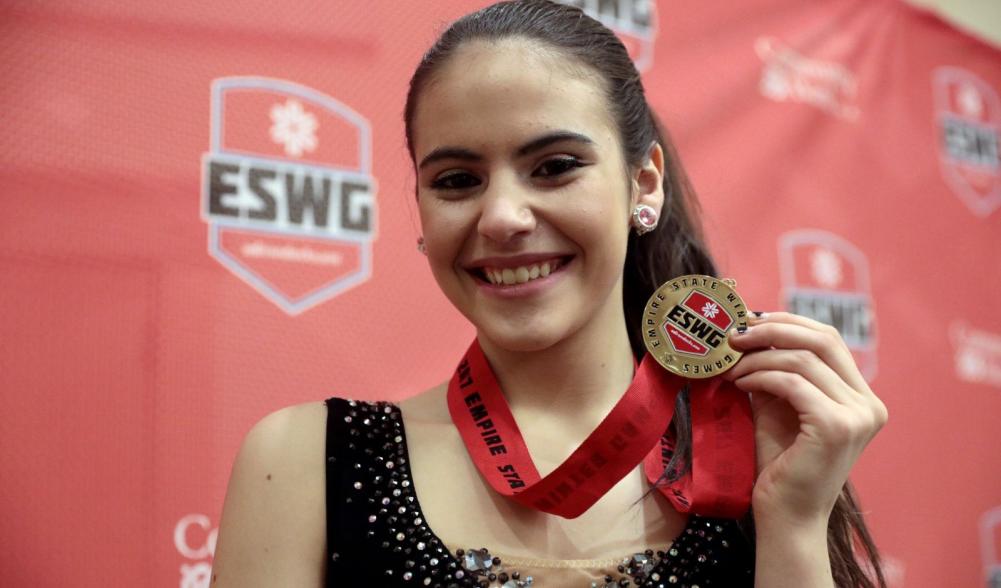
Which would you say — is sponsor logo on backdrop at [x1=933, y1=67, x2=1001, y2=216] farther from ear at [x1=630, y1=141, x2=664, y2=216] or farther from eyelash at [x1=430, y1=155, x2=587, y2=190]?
eyelash at [x1=430, y1=155, x2=587, y2=190]

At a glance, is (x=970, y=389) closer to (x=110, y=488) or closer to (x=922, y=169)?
(x=922, y=169)

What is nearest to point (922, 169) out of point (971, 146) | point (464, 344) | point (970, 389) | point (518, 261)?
point (971, 146)

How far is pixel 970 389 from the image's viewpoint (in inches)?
104

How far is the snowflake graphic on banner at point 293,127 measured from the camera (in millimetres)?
1796

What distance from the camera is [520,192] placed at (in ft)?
3.99

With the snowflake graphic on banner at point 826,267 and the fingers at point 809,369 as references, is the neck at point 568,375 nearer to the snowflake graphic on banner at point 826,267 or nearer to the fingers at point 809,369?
the fingers at point 809,369

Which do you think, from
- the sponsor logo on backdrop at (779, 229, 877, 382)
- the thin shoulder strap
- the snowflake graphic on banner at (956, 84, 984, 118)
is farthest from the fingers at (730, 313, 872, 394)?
the snowflake graphic on banner at (956, 84, 984, 118)

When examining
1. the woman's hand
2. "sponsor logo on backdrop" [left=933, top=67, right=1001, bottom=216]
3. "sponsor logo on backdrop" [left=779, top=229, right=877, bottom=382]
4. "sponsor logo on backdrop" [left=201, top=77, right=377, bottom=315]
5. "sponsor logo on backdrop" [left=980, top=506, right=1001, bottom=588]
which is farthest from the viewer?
"sponsor logo on backdrop" [left=933, top=67, right=1001, bottom=216]

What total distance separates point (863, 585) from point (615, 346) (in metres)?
0.42

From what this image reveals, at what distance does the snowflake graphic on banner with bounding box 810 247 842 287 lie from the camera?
2439mm

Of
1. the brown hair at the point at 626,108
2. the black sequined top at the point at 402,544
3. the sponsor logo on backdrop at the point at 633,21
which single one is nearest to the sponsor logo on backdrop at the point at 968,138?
the sponsor logo on backdrop at the point at 633,21

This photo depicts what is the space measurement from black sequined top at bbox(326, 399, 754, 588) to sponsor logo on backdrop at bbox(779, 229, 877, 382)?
122 centimetres

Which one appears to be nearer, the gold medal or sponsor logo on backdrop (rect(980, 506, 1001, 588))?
the gold medal

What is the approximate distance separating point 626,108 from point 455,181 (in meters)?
0.24
